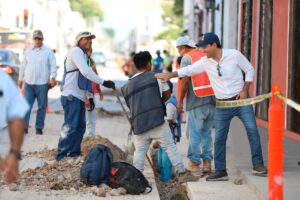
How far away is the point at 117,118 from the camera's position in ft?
60.7

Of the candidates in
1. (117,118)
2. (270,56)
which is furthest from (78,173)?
(117,118)

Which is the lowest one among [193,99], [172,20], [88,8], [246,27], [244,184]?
[244,184]

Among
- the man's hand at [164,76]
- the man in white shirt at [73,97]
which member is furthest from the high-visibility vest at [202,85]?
the man in white shirt at [73,97]

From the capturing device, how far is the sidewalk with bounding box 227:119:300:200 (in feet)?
27.5

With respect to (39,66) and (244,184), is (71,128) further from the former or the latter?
(39,66)

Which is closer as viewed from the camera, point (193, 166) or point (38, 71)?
point (193, 166)

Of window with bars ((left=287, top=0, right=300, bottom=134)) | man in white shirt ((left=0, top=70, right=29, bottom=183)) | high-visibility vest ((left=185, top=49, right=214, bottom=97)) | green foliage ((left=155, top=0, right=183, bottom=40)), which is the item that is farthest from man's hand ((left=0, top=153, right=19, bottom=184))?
green foliage ((left=155, top=0, right=183, bottom=40))

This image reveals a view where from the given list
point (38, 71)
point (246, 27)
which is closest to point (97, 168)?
point (38, 71)

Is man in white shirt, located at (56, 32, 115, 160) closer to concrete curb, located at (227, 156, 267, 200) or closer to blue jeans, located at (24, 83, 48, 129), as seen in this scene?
concrete curb, located at (227, 156, 267, 200)

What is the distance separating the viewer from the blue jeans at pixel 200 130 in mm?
9688

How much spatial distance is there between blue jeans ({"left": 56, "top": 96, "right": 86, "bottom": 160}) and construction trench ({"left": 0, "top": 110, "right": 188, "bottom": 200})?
16cm

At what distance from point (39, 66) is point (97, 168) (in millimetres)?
5169

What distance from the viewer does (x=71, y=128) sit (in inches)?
420

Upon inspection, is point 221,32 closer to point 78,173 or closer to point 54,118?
point 54,118
